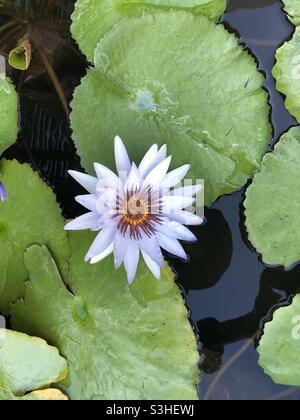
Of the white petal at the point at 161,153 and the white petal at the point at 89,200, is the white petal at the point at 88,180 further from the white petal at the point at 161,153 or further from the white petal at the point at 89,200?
the white petal at the point at 161,153

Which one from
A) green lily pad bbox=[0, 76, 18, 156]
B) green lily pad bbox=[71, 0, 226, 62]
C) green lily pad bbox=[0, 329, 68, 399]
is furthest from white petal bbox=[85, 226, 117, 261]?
green lily pad bbox=[71, 0, 226, 62]

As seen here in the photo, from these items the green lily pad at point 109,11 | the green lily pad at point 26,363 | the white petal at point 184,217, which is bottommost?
the green lily pad at point 26,363

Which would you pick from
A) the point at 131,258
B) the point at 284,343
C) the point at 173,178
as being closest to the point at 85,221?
the point at 131,258

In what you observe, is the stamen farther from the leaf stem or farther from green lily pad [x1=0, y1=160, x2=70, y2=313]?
the leaf stem

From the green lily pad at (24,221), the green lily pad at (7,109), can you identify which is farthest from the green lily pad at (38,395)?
the green lily pad at (7,109)

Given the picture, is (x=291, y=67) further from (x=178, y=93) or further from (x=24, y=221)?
(x=24, y=221)
